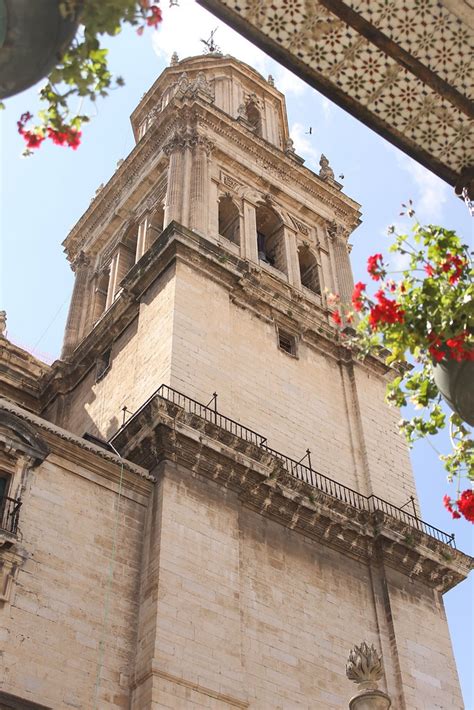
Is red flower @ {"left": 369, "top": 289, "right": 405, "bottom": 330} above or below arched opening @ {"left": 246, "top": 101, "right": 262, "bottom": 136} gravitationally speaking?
below

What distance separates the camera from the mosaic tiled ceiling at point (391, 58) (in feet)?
20.3

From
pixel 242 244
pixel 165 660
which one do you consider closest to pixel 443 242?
pixel 165 660

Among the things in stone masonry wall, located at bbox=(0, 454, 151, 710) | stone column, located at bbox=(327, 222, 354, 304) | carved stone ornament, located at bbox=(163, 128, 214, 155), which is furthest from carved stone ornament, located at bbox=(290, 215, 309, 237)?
stone masonry wall, located at bbox=(0, 454, 151, 710)

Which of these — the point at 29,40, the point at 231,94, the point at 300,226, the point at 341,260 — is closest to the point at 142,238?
the point at 300,226

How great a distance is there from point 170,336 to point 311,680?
881 cm

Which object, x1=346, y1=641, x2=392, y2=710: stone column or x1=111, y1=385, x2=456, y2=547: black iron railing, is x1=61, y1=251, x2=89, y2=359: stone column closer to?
x1=111, y1=385, x2=456, y2=547: black iron railing

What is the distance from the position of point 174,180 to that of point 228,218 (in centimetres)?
252

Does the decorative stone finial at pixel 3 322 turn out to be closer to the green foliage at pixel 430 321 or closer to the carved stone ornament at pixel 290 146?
the carved stone ornament at pixel 290 146

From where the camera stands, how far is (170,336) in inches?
933

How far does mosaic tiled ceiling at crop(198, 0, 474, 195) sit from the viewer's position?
620cm

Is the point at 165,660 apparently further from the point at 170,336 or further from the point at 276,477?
the point at 170,336

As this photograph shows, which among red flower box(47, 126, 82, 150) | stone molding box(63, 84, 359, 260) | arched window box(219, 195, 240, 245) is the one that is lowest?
red flower box(47, 126, 82, 150)

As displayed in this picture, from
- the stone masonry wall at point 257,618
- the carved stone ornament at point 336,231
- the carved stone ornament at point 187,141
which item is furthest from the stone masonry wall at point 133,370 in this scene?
the carved stone ornament at point 336,231

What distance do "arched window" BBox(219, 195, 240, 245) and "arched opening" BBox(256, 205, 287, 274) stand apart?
127 cm
